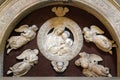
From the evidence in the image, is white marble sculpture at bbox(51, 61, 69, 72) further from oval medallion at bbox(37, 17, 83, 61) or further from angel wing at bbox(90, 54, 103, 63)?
angel wing at bbox(90, 54, 103, 63)

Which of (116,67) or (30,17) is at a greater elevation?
(30,17)

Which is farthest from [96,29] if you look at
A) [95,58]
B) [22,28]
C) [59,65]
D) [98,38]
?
[22,28]

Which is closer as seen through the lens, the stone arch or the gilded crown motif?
the stone arch

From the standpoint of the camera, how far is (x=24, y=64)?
8.95 ft

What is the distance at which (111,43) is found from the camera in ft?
9.03

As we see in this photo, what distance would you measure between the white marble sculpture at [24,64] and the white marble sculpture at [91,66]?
0.32 metres

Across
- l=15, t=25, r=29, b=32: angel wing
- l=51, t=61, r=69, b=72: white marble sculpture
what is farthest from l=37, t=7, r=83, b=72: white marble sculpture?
l=15, t=25, r=29, b=32: angel wing

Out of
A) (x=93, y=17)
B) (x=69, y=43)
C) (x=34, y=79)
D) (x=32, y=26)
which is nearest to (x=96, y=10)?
(x=93, y=17)

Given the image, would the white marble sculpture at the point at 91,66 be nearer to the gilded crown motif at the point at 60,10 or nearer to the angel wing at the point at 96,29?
the angel wing at the point at 96,29

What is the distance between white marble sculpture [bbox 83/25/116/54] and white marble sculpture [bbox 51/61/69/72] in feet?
0.80

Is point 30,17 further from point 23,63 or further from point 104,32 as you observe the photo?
point 104,32

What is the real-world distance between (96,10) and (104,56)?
35 cm

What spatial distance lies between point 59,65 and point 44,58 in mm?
134

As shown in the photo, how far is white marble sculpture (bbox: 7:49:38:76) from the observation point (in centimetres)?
273
